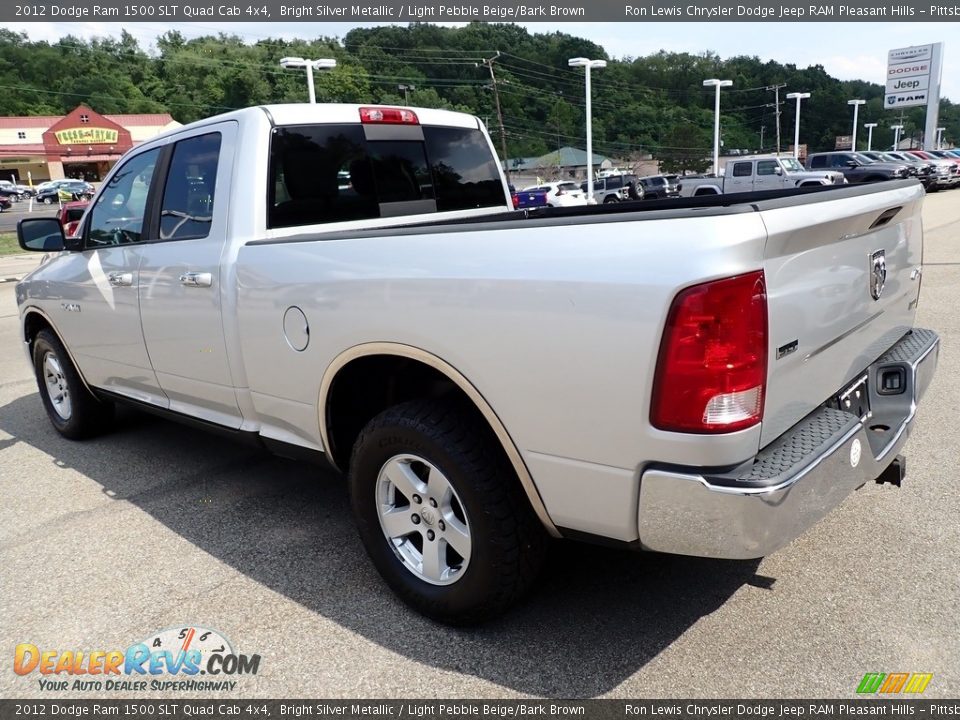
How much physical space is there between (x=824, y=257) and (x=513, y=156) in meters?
107

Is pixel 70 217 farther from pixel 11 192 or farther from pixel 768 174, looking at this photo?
pixel 11 192

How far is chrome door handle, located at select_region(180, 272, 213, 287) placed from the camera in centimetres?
340

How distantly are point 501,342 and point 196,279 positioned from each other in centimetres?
182

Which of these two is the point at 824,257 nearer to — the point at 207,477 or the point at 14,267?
the point at 207,477

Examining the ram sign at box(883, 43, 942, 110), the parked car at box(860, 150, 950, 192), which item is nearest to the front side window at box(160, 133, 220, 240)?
the parked car at box(860, 150, 950, 192)

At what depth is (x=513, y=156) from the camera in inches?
4158

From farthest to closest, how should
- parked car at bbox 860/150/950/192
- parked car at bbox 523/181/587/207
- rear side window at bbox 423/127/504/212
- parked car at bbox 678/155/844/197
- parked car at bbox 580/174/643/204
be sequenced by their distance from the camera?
parked car at bbox 580/174/643/204
parked car at bbox 523/181/587/207
parked car at bbox 860/150/950/192
parked car at bbox 678/155/844/197
rear side window at bbox 423/127/504/212

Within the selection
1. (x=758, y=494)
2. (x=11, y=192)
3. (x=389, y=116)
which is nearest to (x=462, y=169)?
(x=389, y=116)

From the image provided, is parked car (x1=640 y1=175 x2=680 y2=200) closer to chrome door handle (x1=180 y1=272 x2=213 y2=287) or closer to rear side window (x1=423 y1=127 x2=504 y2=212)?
rear side window (x1=423 y1=127 x2=504 y2=212)

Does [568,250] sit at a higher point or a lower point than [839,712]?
higher

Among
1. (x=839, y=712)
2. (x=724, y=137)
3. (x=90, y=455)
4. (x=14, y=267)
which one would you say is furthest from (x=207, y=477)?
(x=724, y=137)

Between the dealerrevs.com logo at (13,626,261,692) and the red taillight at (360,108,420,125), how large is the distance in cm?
258

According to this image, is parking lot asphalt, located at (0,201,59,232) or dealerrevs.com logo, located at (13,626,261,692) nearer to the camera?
dealerrevs.com logo, located at (13,626,261,692)

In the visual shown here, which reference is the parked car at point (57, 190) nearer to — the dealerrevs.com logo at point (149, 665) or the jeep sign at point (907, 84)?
the jeep sign at point (907, 84)
